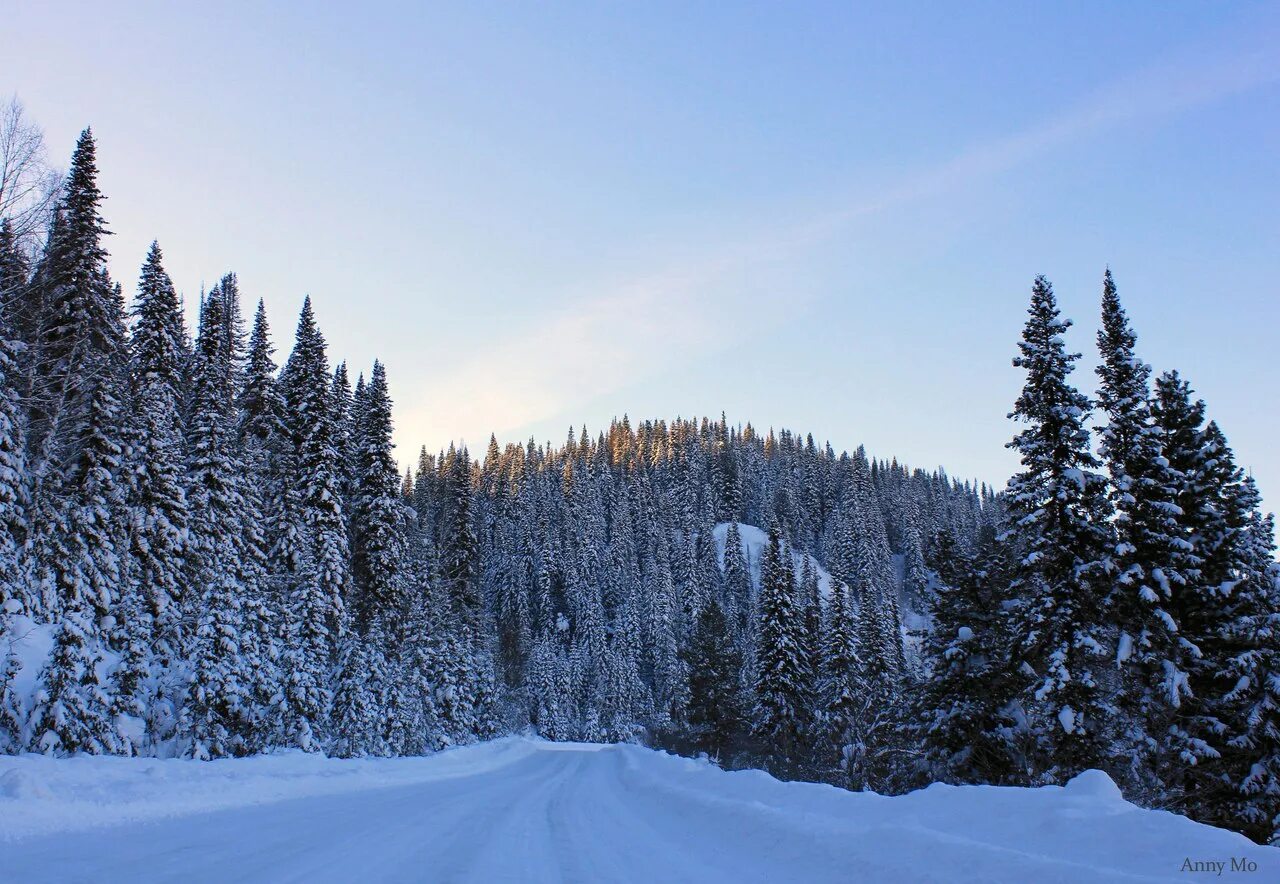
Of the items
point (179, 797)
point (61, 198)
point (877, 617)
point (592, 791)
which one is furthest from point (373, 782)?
point (877, 617)

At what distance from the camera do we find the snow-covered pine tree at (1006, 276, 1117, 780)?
72.6 ft

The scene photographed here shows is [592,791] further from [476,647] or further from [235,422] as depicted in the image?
[476,647]

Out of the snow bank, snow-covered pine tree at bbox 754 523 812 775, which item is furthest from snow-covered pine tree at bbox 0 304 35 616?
snow-covered pine tree at bbox 754 523 812 775

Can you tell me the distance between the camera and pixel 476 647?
63969mm

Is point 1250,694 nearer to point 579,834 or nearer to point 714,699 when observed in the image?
point 579,834

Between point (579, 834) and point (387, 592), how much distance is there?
31140 millimetres

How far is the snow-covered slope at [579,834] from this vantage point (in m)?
6.39

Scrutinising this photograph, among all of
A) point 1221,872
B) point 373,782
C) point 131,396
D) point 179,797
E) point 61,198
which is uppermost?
point 61,198

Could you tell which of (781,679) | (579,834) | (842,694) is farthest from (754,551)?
(579,834)

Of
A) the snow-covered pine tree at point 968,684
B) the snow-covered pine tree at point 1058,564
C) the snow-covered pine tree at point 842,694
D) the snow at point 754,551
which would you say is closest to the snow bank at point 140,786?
the snow-covered pine tree at point 968,684

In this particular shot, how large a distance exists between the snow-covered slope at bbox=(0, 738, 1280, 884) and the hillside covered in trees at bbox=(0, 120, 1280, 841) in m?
10.7

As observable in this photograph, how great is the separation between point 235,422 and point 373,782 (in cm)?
2699

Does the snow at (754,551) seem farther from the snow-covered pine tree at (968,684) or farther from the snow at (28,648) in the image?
the snow at (28,648)

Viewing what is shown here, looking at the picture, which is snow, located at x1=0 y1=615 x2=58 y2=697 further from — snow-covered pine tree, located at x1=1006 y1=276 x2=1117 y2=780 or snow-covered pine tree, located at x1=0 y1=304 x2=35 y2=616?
snow-covered pine tree, located at x1=1006 y1=276 x2=1117 y2=780
